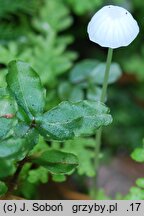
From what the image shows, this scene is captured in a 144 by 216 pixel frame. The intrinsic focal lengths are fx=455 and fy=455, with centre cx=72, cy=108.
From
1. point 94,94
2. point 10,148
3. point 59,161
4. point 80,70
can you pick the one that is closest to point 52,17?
point 80,70

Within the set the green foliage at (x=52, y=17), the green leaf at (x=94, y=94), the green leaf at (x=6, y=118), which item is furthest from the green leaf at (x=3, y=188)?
the green foliage at (x=52, y=17)

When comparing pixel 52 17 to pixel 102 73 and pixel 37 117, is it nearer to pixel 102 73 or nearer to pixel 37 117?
pixel 102 73

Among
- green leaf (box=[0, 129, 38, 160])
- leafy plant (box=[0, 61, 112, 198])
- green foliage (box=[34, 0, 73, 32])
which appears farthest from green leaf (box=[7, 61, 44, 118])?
green foliage (box=[34, 0, 73, 32])

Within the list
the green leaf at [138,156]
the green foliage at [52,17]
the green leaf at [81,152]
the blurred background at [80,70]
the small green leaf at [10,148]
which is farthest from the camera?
the green foliage at [52,17]

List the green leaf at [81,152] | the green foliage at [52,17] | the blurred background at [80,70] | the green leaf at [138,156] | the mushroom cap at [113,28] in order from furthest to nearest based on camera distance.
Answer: the green foliage at [52,17], the blurred background at [80,70], the green leaf at [81,152], the green leaf at [138,156], the mushroom cap at [113,28]

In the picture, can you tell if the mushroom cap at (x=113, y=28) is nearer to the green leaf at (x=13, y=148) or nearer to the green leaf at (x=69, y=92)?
the green leaf at (x=13, y=148)

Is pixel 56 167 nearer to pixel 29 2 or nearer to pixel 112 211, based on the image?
pixel 112 211

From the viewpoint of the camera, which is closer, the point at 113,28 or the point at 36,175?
the point at 113,28
